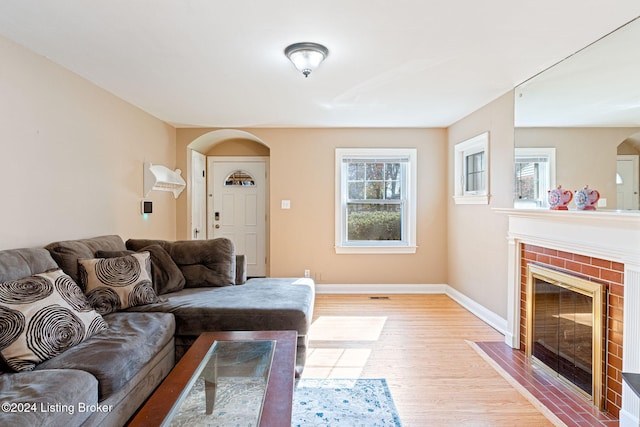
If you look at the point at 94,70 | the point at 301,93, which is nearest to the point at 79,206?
the point at 94,70

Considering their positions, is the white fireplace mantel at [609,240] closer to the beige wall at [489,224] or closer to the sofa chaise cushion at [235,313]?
the beige wall at [489,224]

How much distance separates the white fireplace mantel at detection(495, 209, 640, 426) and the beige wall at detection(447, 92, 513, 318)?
50 centimetres

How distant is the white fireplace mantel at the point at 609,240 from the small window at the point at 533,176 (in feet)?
0.59

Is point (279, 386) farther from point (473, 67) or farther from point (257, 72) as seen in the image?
point (473, 67)

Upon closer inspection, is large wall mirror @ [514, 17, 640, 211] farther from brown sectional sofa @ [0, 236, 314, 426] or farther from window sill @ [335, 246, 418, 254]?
brown sectional sofa @ [0, 236, 314, 426]

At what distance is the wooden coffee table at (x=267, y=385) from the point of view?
132 cm

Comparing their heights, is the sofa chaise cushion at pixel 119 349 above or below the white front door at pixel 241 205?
below

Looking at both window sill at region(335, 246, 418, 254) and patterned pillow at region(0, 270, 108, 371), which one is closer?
patterned pillow at region(0, 270, 108, 371)

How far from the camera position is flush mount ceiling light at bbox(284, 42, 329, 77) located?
2334 millimetres

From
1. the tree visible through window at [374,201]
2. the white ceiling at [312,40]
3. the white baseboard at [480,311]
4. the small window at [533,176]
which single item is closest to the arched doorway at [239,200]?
the tree visible through window at [374,201]

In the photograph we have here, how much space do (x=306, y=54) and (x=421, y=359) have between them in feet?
8.22

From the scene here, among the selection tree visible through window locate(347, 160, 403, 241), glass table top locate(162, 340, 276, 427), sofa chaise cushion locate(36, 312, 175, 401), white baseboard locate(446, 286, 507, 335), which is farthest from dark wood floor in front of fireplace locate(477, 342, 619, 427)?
sofa chaise cushion locate(36, 312, 175, 401)

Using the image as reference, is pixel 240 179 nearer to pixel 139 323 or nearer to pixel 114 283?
pixel 114 283

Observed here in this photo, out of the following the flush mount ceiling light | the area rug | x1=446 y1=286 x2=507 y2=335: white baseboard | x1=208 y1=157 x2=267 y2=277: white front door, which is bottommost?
the area rug
